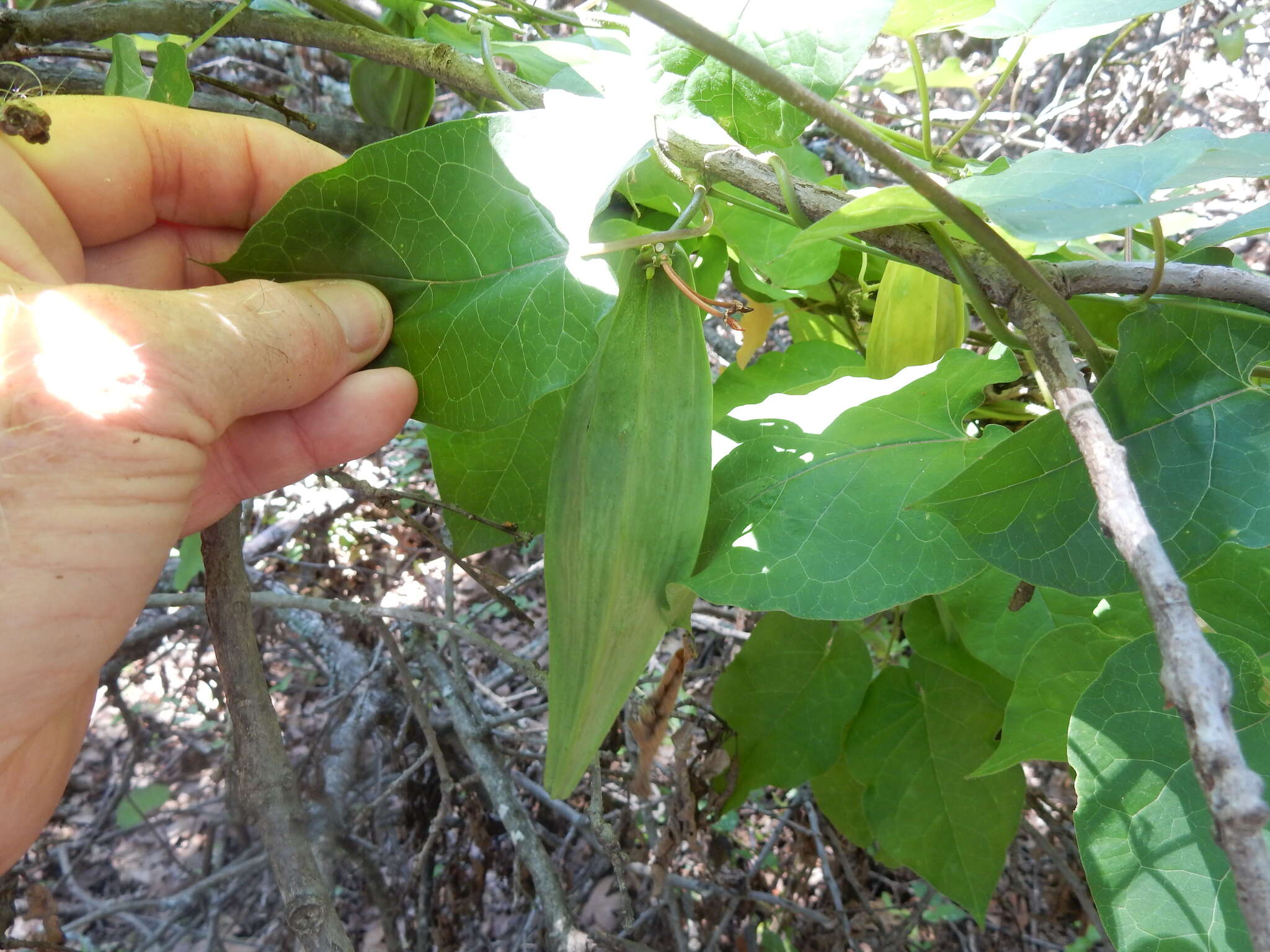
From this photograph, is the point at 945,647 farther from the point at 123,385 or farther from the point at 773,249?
the point at 123,385

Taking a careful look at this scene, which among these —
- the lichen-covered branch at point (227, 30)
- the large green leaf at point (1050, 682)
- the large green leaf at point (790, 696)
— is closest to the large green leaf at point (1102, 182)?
the large green leaf at point (1050, 682)

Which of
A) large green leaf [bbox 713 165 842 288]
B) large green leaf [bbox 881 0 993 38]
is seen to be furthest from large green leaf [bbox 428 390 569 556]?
large green leaf [bbox 881 0 993 38]

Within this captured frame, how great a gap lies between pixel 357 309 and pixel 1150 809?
0.65 meters

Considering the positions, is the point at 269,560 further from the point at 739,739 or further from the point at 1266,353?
the point at 1266,353

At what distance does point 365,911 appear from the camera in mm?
1643

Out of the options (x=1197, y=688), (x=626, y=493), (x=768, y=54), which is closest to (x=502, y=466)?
(x=626, y=493)

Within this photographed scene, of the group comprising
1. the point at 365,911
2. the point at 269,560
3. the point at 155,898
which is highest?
the point at 269,560

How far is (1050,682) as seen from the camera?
2.44ft

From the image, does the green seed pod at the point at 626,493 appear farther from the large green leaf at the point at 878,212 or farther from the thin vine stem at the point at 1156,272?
the thin vine stem at the point at 1156,272

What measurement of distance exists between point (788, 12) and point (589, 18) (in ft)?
1.64

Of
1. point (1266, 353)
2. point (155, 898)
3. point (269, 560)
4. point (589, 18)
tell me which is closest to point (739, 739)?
point (1266, 353)

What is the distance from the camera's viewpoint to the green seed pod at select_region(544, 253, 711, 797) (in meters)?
0.69

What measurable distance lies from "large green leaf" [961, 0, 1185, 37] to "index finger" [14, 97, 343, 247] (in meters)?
0.67

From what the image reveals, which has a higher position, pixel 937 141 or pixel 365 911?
pixel 937 141
